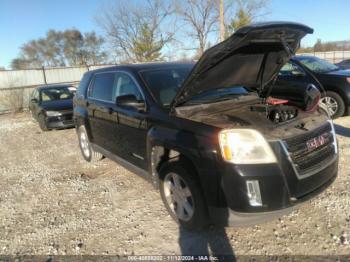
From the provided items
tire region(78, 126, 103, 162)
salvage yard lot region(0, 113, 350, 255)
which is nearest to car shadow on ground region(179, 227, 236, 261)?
salvage yard lot region(0, 113, 350, 255)

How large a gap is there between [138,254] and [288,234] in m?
Answer: 1.53

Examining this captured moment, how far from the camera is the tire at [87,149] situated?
5.82 meters

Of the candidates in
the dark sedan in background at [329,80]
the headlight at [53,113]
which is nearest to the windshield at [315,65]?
the dark sedan in background at [329,80]

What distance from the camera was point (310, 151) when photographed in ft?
9.81

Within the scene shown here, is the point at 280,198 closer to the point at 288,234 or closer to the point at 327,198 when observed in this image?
the point at 288,234

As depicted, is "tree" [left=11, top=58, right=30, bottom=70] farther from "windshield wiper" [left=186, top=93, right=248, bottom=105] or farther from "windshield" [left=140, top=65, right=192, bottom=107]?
"windshield wiper" [left=186, top=93, right=248, bottom=105]

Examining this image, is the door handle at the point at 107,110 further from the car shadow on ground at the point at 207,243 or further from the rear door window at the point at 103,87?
the car shadow on ground at the point at 207,243

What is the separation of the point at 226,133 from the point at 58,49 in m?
53.8

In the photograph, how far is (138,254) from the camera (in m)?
3.08

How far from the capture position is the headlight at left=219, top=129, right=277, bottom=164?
2721 mm

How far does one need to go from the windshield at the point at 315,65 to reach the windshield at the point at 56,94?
7.62 meters

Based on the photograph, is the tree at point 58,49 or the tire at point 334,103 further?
the tree at point 58,49

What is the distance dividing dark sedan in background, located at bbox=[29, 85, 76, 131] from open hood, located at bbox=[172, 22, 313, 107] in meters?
7.12

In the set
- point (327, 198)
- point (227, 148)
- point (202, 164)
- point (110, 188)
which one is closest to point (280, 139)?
point (227, 148)
